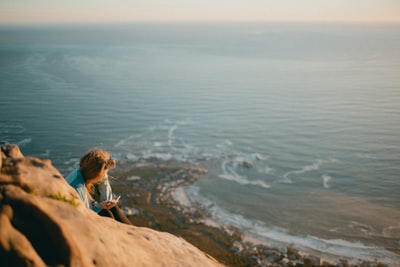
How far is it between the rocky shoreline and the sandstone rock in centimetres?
1906

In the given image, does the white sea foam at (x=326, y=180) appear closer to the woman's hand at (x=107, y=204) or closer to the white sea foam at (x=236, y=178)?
the white sea foam at (x=236, y=178)

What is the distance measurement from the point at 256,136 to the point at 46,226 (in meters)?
58.1

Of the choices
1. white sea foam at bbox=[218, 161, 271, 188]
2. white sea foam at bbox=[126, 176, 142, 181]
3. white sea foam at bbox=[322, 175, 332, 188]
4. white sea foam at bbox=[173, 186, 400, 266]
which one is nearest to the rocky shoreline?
white sea foam at bbox=[126, 176, 142, 181]

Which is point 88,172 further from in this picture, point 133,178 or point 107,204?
point 133,178

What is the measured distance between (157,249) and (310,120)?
66184 mm

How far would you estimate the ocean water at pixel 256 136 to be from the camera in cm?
3791

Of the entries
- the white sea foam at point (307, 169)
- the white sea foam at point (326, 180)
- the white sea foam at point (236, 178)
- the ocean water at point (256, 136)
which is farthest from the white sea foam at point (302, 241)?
the white sea foam at point (326, 180)

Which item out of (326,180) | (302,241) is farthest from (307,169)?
(302,241)

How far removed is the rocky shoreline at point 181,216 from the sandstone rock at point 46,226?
19055mm

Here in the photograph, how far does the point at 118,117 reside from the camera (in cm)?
7300

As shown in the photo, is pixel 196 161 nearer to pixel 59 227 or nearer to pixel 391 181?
pixel 391 181

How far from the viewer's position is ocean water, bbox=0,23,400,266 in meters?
37.9

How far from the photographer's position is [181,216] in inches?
1437

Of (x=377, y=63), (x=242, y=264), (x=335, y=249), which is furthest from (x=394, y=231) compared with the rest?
(x=377, y=63)
